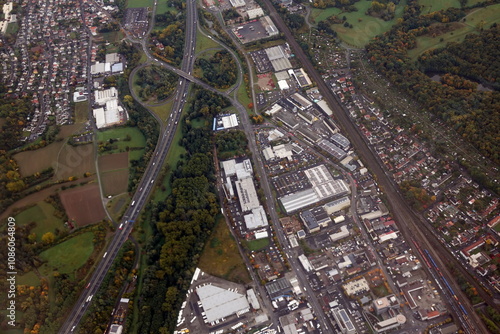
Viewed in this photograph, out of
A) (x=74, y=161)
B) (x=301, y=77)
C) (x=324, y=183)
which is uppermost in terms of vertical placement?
(x=301, y=77)

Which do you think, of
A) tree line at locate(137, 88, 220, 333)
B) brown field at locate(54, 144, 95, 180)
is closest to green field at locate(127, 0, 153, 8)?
brown field at locate(54, 144, 95, 180)

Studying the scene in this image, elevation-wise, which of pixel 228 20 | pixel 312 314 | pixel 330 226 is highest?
pixel 228 20

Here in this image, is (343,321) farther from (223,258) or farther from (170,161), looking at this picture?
(170,161)

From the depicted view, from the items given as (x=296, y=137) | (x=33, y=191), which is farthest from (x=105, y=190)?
(x=296, y=137)

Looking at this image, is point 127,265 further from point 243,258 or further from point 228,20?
point 228,20

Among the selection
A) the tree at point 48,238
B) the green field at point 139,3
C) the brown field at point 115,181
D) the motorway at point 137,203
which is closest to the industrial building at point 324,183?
the motorway at point 137,203

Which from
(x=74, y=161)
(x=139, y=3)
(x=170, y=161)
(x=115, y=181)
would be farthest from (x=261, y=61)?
(x=74, y=161)
